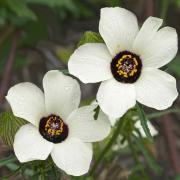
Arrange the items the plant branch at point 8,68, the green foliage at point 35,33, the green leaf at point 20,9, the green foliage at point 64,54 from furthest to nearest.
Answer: the green foliage at point 35,33 < the green foliage at point 64,54 < the plant branch at point 8,68 < the green leaf at point 20,9

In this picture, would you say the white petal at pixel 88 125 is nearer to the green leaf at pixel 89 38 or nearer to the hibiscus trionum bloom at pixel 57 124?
the hibiscus trionum bloom at pixel 57 124

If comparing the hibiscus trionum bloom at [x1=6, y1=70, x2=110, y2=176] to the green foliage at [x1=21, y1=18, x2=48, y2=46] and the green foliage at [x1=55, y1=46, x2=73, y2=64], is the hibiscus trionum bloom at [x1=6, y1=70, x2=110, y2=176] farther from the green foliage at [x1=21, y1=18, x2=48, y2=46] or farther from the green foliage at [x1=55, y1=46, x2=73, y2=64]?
the green foliage at [x1=21, y1=18, x2=48, y2=46]

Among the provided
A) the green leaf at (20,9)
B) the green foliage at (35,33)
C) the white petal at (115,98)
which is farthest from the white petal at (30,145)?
the green foliage at (35,33)

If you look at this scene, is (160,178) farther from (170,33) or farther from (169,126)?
(170,33)

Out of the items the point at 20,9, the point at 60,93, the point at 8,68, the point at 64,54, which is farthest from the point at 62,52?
the point at 60,93

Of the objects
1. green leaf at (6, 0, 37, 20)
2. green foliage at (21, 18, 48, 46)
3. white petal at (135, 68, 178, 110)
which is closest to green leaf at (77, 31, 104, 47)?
white petal at (135, 68, 178, 110)

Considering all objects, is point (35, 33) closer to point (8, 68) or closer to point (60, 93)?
point (8, 68)
